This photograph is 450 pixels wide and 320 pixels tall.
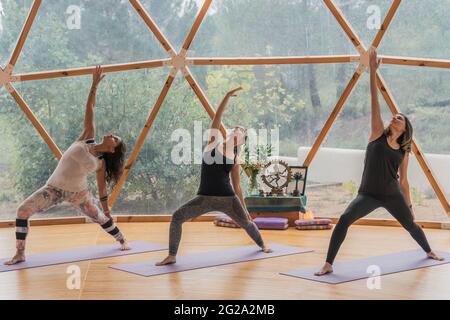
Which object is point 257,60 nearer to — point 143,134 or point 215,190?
point 143,134

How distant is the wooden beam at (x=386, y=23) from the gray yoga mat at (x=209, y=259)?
3270 mm

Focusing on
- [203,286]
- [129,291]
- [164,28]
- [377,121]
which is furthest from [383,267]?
[164,28]

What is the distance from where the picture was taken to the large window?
33.6ft

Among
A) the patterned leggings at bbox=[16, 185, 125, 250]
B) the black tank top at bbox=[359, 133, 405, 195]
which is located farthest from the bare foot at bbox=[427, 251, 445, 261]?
the patterned leggings at bbox=[16, 185, 125, 250]

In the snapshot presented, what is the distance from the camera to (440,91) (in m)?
9.91

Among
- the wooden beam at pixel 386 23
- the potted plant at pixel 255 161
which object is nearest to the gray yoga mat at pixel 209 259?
the potted plant at pixel 255 161

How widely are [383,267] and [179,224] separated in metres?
1.90

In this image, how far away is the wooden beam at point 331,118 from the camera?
1021cm

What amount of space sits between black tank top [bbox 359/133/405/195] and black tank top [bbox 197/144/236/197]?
1.33 metres

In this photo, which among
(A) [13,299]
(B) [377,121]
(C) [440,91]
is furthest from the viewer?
(C) [440,91]

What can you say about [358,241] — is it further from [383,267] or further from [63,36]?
[63,36]

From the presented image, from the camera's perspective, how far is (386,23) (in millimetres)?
9875

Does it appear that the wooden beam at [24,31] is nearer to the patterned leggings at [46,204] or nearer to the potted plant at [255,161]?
the potted plant at [255,161]

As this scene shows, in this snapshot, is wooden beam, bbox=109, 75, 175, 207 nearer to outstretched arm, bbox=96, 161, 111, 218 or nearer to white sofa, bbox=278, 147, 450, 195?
white sofa, bbox=278, 147, 450, 195
